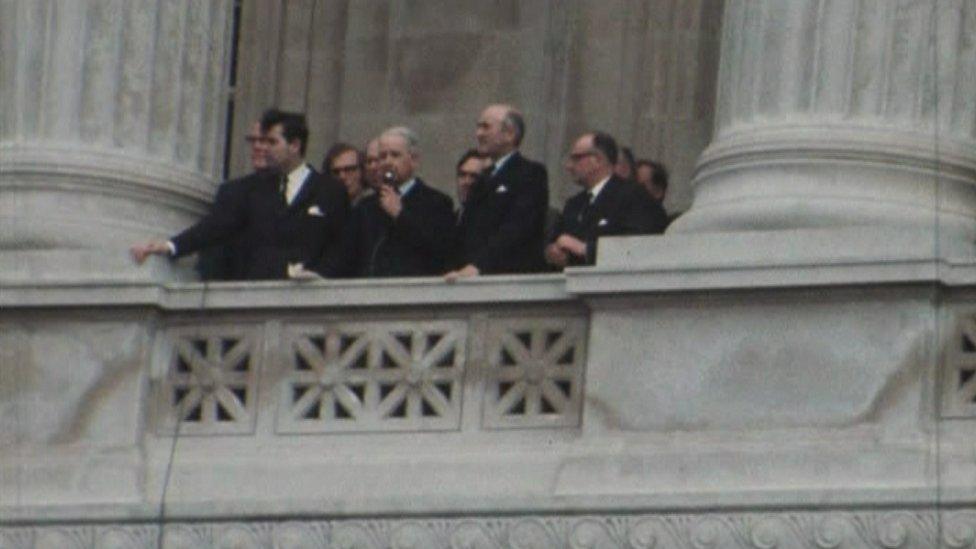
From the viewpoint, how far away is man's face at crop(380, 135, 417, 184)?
144ft

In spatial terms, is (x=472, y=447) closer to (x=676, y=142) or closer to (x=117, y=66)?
(x=117, y=66)

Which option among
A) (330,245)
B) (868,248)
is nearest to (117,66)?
(330,245)

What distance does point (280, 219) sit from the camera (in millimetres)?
44250

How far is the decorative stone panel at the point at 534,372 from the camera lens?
43.3 metres

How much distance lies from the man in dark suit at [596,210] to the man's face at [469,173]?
593mm

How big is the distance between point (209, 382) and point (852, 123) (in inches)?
176

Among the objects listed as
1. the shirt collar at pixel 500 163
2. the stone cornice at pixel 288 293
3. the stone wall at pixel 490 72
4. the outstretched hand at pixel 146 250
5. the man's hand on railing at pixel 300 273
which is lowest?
the stone cornice at pixel 288 293

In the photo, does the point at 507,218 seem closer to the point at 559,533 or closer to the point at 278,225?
the point at 278,225

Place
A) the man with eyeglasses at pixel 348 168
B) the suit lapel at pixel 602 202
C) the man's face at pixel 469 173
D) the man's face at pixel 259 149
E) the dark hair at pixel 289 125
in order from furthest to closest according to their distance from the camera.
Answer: the man with eyeglasses at pixel 348 168 → the man's face at pixel 259 149 → the dark hair at pixel 289 125 → the man's face at pixel 469 173 → the suit lapel at pixel 602 202

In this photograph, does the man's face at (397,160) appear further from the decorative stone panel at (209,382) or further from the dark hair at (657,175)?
the dark hair at (657,175)

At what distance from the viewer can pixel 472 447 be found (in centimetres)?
4334

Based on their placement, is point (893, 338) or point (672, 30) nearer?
point (893, 338)

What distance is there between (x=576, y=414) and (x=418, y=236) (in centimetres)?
162

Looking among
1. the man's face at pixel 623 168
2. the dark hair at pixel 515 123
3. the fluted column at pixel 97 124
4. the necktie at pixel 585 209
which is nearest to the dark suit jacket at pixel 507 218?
the dark hair at pixel 515 123
